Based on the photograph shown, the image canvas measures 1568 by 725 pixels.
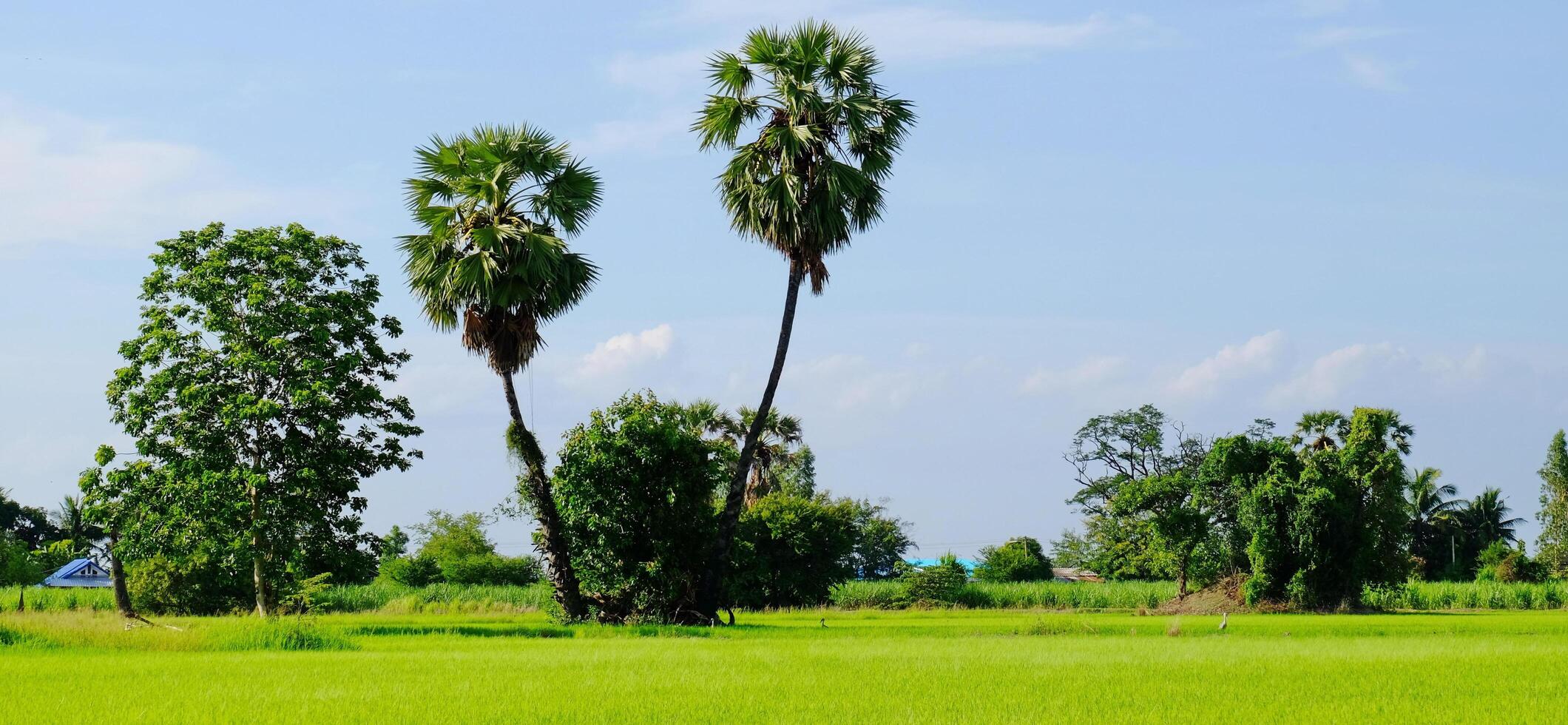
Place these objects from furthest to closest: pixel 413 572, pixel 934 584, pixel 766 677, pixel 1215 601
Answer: pixel 413 572 → pixel 934 584 → pixel 1215 601 → pixel 766 677

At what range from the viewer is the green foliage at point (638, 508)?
35.0 metres

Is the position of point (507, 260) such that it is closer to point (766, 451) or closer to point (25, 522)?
point (766, 451)

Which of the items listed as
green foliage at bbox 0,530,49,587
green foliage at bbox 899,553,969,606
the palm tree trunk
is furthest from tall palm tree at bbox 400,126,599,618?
green foliage at bbox 0,530,49,587

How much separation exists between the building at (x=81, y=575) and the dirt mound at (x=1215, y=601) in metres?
85.6

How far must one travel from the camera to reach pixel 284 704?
14172 mm

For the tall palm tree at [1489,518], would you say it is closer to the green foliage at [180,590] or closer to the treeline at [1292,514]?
the treeline at [1292,514]

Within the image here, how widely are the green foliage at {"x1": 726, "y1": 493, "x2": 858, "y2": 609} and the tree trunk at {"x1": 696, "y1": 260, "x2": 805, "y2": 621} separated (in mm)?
18574

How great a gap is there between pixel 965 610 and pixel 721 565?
25.8 metres

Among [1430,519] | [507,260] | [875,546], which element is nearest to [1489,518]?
[1430,519]

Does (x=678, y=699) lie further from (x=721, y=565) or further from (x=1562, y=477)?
(x=1562, y=477)

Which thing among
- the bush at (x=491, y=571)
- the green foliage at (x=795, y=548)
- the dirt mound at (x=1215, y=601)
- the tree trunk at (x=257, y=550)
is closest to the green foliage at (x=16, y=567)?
the bush at (x=491, y=571)

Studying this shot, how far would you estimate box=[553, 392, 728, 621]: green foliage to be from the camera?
1379 inches

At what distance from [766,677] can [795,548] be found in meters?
37.8

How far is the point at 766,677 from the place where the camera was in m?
17.7
